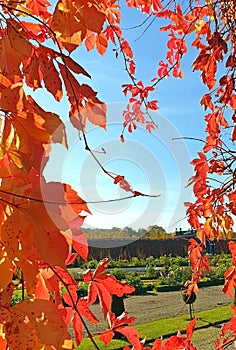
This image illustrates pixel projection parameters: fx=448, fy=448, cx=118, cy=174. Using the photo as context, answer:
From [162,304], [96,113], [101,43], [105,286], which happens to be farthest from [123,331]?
[162,304]

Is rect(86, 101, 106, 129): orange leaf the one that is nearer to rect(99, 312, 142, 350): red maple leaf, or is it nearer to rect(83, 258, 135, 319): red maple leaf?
rect(83, 258, 135, 319): red maple leaf

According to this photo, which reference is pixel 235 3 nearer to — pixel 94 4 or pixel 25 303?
pixel 94 4

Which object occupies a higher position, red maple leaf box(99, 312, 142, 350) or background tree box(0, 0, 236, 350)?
background tree box(0, 0, 236, 350)

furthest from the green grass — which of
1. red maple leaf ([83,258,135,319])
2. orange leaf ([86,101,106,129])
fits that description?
orange leaf ([86,101,106,129])

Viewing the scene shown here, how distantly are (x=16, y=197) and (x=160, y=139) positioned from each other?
0.55 m

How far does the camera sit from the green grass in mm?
5825

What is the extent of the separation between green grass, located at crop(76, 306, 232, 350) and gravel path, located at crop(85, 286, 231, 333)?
324mm

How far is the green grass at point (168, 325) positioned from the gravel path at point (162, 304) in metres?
0.32

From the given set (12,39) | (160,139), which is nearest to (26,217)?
(12,39)

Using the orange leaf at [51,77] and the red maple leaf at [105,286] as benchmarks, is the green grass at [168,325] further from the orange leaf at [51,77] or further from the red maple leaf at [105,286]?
the orange leaf at [51,77]

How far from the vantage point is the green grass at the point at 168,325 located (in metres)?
5.83

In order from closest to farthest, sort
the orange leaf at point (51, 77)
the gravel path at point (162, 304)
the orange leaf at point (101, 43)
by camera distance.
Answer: the orange leaf at point (51, 77)
the orange leaf at point (101, 43)
the gravel path at point (162, 304)

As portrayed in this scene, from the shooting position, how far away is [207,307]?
8758 millimetres

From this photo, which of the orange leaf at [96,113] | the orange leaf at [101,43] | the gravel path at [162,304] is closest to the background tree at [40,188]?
the orange leaf at [96,113]
